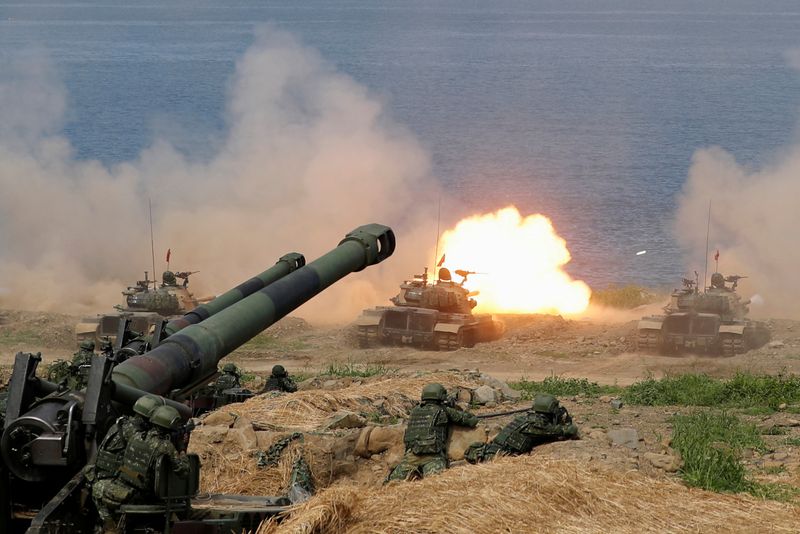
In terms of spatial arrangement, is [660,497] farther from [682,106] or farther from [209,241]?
[682,106]

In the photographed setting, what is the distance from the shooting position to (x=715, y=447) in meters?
16.4

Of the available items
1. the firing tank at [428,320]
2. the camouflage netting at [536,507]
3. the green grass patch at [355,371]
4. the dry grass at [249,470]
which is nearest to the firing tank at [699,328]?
the firing tank at [428,320]

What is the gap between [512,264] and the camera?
41031mm

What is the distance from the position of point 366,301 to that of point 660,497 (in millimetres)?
28840

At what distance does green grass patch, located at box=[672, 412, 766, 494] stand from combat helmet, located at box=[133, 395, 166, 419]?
568 cm

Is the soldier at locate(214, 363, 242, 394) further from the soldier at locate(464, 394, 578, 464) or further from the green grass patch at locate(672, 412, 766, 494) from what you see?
the soldier at locate(464, 394, 578, 464)

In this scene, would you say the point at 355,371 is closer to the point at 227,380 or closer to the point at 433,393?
the point at 227,380

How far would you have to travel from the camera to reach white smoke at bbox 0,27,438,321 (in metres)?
43.7

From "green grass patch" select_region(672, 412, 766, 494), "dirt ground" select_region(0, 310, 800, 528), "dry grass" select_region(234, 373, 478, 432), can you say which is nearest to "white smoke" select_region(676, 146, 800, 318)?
"dirt ground" select_region(0, 310, 800, 528)

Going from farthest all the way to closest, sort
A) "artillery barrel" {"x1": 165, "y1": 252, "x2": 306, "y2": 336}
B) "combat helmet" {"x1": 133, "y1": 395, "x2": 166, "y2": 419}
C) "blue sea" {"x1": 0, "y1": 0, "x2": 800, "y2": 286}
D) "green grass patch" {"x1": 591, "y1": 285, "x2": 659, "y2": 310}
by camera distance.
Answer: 1. "blue sea" {"x1": 0, "y1": 0, "x2": 800, "y2": 286}
2. "green grass patch" {"x1": 591, "y1": 285, "x2": 659, "y2": 310}
3. "artillery barrel" {"x1": 165, "y1": 252, "x2": 306, "y2": 336}
4. "combat helmet" {"x1": 133, "y1": 395, "x2": 166, "y2": 419}

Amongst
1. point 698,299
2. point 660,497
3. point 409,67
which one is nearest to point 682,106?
point 409,67

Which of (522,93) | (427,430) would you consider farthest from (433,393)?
(522,93)

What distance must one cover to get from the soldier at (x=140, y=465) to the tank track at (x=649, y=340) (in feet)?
76.1

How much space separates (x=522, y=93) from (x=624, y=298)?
6265 cm
